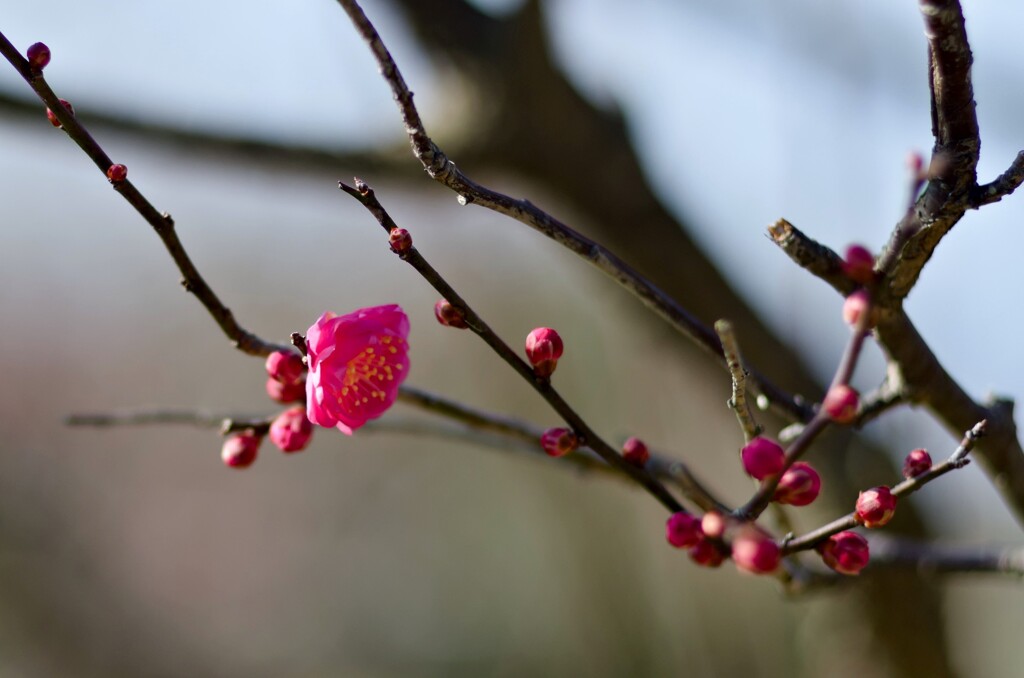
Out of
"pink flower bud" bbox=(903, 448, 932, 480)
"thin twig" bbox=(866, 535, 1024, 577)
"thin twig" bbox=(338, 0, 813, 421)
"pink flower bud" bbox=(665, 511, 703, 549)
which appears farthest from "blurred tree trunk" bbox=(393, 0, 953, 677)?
"pink flower bud" bbox=(665, 511, 703, 549)

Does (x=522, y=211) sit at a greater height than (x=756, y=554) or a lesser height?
greater

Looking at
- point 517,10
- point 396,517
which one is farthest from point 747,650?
point 517,10

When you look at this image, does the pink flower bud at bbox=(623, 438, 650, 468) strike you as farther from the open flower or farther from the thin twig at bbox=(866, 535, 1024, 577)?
the thin twig at bbox=(866, 535, 1024, 577)

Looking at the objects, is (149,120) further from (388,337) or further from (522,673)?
(522,673)

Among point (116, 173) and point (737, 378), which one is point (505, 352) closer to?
point (737, 378)

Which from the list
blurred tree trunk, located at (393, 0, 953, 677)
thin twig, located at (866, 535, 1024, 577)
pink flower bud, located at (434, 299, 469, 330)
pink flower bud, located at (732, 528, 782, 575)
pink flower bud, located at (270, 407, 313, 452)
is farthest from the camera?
blurred tree trunk, located at (393, 0, 953, 677)

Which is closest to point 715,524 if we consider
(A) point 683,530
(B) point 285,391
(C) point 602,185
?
(A) point 683,530

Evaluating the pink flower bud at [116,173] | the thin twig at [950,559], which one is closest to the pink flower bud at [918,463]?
the thin twig at [950,559]
